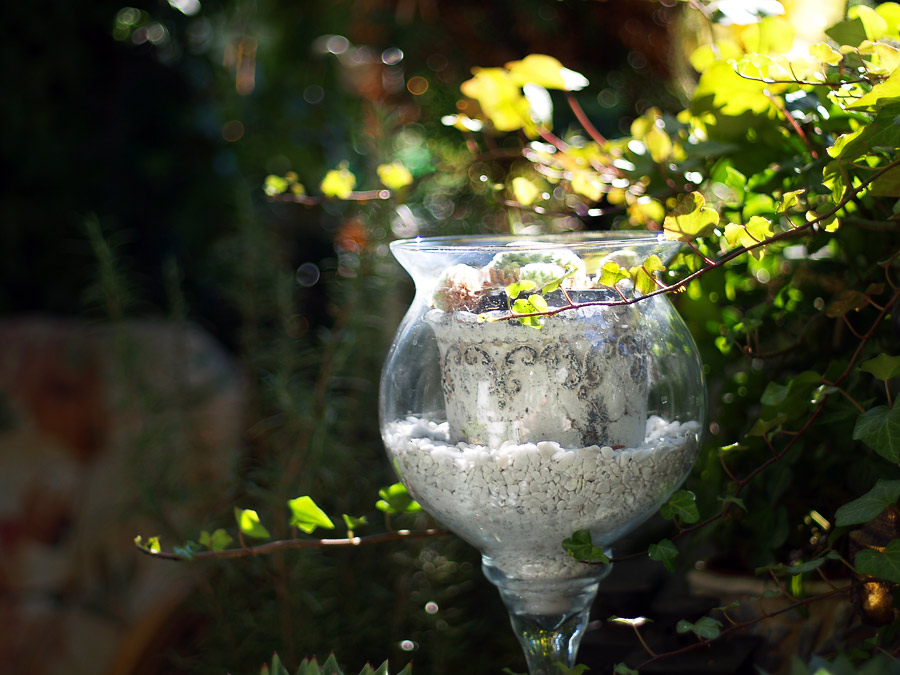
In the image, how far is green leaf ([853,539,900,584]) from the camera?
42 cm

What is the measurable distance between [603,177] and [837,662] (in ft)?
1.39

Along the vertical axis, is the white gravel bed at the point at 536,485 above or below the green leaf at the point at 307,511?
above

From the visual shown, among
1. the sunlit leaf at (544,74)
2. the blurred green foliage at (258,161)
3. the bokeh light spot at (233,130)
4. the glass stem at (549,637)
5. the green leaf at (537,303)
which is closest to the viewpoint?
the green leaf at (537,303)

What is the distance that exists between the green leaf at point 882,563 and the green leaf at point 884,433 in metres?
0.05

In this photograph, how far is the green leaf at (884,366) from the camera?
1.45ft

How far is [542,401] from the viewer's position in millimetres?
445

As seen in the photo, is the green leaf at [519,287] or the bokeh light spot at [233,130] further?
the bokeh light spot at [233,130]

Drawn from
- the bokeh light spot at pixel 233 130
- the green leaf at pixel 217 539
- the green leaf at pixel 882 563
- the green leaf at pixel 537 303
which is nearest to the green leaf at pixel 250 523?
the green leaf at pixel 217 539

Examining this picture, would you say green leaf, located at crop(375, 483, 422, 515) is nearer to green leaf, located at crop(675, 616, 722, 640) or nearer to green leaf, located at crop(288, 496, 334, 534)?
green leaf, located at crop(288, 496, 334, 534)

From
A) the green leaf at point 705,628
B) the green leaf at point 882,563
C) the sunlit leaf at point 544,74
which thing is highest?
the sunlit leaf at point 544,74

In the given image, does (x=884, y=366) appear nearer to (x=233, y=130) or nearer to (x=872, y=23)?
(x=872, y=23)

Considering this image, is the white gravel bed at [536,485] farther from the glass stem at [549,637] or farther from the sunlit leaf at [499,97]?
the sunlit leaf at [499,97]

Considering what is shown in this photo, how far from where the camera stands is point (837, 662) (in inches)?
14.4

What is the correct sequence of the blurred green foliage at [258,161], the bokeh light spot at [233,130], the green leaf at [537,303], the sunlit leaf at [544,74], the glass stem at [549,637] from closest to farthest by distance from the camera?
the green leaf at [537,303] → the glass stem at [549,637] → the sunlit leaf at [544,74] → the blurred green foliage at [258,161] → the bokeh light spot at [233,130]
